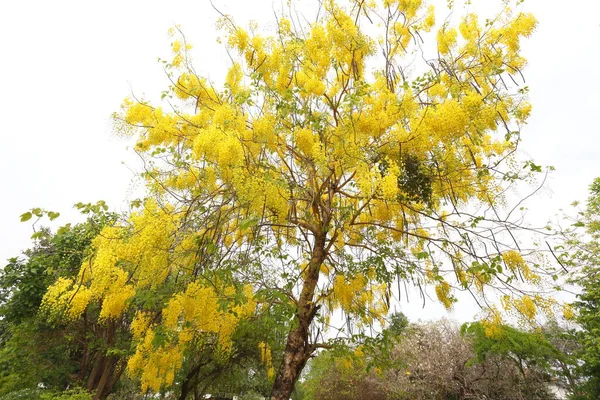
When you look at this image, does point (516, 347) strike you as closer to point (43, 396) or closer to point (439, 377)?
point (439, 377)

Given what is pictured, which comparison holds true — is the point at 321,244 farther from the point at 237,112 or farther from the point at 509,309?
the point at 509,309

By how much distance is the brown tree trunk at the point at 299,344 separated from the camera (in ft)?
11.6

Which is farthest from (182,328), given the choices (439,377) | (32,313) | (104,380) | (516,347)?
(439,377)

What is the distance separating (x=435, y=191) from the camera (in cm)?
411

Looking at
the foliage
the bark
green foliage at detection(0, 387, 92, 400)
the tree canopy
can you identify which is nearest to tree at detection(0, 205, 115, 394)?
the bark

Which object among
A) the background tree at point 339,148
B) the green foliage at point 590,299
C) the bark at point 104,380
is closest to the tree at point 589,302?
the green foliage at point 590,299

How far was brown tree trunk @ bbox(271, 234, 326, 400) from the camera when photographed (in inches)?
139

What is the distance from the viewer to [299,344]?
3695 millimetres

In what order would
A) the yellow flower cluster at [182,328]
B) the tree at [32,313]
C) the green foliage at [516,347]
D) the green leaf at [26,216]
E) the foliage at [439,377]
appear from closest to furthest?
the green leaf at [26,216], the yellow flower cluster at [182,328], the tree at [32,313], the green foliage at [516,347], the foliage at [439,377]

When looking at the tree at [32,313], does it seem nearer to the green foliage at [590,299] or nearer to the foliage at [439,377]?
the foliage at [439,377]

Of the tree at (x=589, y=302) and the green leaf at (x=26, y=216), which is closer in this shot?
the green leaf at (x=26, y=216)

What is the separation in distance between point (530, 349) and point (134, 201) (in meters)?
8.69

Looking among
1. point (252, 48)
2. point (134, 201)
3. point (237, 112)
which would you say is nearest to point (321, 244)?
point (237, 112)

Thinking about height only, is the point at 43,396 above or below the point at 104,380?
below
